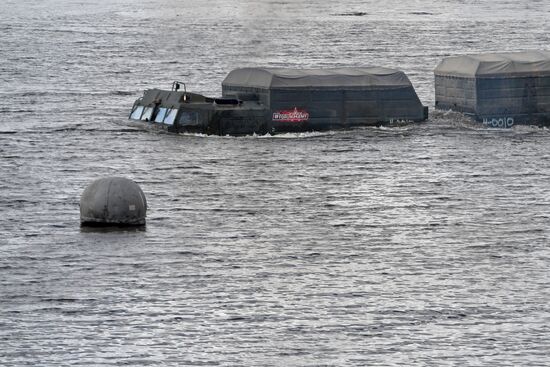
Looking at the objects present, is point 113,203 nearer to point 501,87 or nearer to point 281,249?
point 281,249

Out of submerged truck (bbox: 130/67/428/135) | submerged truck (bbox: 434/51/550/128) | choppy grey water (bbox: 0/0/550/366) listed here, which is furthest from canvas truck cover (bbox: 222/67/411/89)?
submerged truck (bbox: 434/51/550/128)

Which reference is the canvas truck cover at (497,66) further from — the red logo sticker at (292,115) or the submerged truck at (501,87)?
the red logo sticker at (292,115)

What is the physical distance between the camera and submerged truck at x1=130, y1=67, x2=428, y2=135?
111375mm

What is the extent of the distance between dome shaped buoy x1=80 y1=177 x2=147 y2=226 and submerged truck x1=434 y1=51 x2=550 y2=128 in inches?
1773

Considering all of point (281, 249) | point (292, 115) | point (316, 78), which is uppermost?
point (316, 78)

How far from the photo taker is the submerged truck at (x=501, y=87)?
115m

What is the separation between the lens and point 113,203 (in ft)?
246

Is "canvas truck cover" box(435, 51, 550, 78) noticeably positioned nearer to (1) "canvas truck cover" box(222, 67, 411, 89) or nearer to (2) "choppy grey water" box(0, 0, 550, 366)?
(2) "choppy grey water" box(0, 0, 550, 366)

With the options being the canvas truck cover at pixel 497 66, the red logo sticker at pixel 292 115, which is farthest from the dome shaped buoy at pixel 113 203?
the canvas truck cover at pixel 497 66

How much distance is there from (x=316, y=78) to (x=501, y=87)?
14147 mm

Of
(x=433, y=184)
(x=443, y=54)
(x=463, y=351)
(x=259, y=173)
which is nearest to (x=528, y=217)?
(x=433, y=184)

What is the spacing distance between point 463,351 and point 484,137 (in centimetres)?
6031

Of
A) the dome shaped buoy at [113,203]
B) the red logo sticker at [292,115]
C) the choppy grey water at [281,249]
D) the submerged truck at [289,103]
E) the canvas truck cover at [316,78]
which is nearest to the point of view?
the choppy grey water at [281,249]

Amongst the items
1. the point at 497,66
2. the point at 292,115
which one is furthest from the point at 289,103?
the point at 497,66
